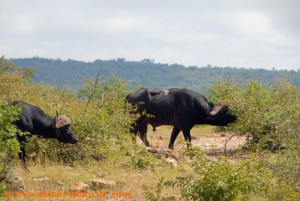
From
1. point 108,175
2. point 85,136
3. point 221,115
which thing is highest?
point 221,115

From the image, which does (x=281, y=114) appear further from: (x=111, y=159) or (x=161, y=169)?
(x=111, y=159)

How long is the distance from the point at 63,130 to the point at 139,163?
5.72ft

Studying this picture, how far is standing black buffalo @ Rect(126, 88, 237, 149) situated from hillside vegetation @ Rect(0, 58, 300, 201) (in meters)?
0.58

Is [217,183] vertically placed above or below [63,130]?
below

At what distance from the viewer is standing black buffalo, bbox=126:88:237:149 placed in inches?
676

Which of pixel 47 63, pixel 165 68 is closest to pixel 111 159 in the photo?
pixel 47 63

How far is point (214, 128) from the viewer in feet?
75.0

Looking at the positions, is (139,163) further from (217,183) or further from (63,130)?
(217,183)

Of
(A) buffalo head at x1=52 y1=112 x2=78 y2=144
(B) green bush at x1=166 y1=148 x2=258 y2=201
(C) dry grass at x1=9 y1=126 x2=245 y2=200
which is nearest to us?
(B) green bush at x1=166 y1=148 x2=258 y2=201

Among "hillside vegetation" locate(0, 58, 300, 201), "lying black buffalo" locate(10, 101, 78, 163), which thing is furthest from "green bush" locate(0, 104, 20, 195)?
"lying black buffalo" locate(10, 101, 78, 163)

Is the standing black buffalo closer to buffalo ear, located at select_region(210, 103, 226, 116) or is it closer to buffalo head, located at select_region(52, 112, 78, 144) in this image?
buffalo ear, located at select_region(210, 103, 226, 116)

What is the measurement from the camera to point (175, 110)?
57.0ft

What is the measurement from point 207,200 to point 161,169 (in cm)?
347

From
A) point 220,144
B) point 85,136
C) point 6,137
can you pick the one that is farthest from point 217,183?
point 220,144
